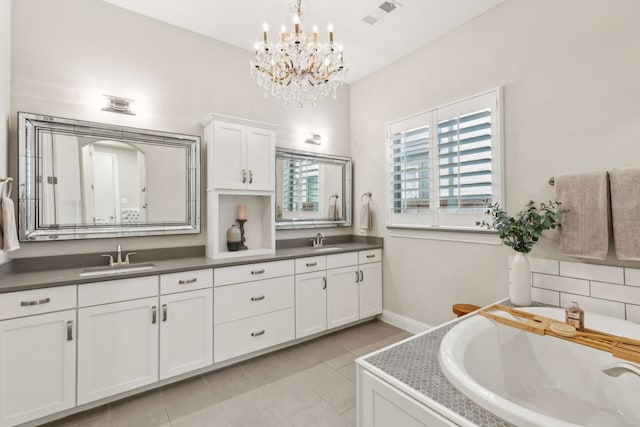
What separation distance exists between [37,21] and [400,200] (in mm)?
3390

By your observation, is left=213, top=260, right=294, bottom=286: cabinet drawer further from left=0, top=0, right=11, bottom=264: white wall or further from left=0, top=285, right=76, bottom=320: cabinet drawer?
left=0, top=0, right=11, bottom=264: white wall

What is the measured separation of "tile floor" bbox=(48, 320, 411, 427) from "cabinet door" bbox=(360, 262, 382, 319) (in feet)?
2.18

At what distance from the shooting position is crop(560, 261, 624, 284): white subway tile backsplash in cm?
179

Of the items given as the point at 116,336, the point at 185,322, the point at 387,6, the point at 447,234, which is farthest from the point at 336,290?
the point at 387,6

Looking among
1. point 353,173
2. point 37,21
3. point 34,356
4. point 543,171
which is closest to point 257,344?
point 34,356

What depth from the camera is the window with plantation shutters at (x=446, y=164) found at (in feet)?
8.09

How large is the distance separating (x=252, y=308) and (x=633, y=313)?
256 centimetres

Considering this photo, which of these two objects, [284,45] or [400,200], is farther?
[400,200]

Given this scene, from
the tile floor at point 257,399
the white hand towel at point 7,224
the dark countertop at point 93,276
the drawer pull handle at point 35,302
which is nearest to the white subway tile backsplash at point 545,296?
the tile floor at point 257,399

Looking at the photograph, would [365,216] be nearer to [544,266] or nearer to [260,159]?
[260,159]

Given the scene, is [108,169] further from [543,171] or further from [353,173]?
[543,171]

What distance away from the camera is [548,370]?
1583 millimetres

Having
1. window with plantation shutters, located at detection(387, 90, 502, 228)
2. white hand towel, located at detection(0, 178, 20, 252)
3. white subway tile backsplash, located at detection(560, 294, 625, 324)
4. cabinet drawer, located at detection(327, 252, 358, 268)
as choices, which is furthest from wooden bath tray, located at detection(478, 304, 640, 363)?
white hand towel, located at detection(0, 178, 20, 252)

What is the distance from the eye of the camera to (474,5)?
2.43 m
